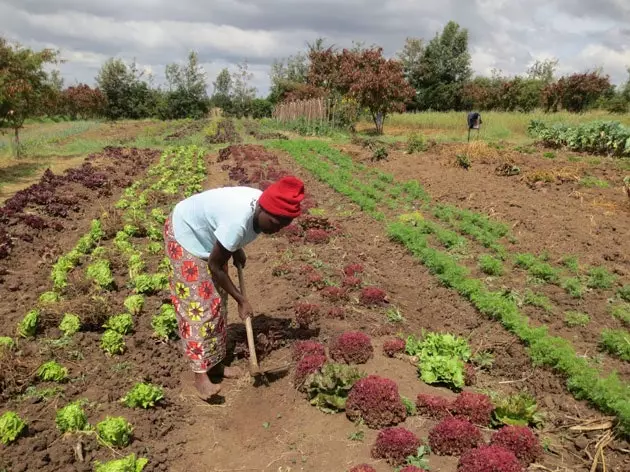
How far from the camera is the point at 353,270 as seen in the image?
662 centimetres

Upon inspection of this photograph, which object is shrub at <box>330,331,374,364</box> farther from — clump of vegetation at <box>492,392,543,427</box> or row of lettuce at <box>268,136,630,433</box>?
row of lettuce at <box>268,136,630,433</box>

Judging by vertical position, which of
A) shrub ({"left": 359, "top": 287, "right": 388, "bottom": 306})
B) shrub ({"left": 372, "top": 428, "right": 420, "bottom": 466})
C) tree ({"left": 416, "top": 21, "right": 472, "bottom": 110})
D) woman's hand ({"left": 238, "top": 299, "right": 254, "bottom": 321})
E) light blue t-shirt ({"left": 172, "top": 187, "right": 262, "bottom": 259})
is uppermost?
tree ({"left": 416, "top": 21, "right": 472, "bottom": 110})

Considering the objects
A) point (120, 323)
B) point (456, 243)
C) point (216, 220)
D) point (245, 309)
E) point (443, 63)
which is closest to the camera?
point (216, 220)

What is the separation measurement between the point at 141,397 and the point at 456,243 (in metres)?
5.78

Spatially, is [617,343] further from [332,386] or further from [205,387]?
[205,387]

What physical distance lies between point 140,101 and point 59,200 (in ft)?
148

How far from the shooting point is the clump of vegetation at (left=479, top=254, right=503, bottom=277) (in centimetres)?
687

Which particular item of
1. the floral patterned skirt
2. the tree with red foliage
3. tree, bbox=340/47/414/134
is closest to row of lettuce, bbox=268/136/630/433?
the floral patterned skirt

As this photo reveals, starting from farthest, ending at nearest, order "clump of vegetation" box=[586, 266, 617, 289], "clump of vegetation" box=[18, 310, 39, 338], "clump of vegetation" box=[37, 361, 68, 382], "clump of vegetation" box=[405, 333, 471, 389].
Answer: "clump of vegetation" box=[586, 266, 617, 289], "clump of vegetation" box=[18, 310, 39, 338], "clump of vegetation" box=[405, 333, 471, 389], "clump of vegetation" box=[37, 361, 68, 382]

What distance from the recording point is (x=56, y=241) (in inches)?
329

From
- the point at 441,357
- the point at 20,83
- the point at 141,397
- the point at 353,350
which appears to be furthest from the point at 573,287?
the point at 20,83

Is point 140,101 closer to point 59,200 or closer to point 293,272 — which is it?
point 59,200

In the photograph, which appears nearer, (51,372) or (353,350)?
(51,372)

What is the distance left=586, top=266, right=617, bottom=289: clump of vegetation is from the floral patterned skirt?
5.18 meters
